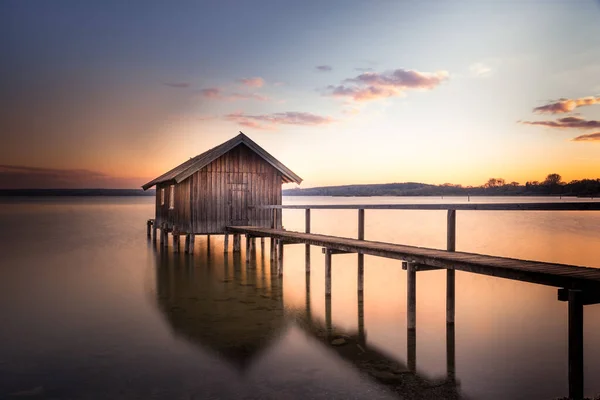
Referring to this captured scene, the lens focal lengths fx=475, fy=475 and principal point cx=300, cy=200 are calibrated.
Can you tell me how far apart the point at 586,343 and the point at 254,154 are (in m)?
16.6

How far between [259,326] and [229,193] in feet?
41.1

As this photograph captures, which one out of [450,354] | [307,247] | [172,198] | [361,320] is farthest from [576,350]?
[172,198]

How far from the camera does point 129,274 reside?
20031 mm

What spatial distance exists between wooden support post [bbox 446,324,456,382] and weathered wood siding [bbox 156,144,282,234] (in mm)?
12782

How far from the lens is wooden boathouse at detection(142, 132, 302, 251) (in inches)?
886

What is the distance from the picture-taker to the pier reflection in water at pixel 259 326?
26.1ft

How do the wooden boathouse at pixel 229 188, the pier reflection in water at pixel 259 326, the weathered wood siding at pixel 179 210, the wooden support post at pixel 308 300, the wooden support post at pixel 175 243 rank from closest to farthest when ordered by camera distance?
the pier reflection in water at pixel 259 326, the wooden support post at pixel 308 300, the wooden boathouse at pixel 229 188, the weathered wood siding at pixel 179 210, the wooden support post at pixel 175 243

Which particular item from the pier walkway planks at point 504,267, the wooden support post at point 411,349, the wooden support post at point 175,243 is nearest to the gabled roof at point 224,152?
the wooden support post at point 175,243

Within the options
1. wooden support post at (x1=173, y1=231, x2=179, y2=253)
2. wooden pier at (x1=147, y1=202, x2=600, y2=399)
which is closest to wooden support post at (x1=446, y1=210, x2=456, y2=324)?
wooden pier at (x1=147, y1=202, x2=600, y2=399)

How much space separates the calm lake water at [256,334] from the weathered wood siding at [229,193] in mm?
2666

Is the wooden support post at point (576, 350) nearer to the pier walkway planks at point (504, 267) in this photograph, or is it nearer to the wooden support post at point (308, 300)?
the pier walkway planks at point (504, 267)

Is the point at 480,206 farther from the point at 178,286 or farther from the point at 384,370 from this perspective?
the point at 178,286

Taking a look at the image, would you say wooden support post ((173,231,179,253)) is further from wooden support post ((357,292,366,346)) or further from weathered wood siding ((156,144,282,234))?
wooden support post ((357,292,366,346))

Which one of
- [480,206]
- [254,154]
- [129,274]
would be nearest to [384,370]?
[480,206]
